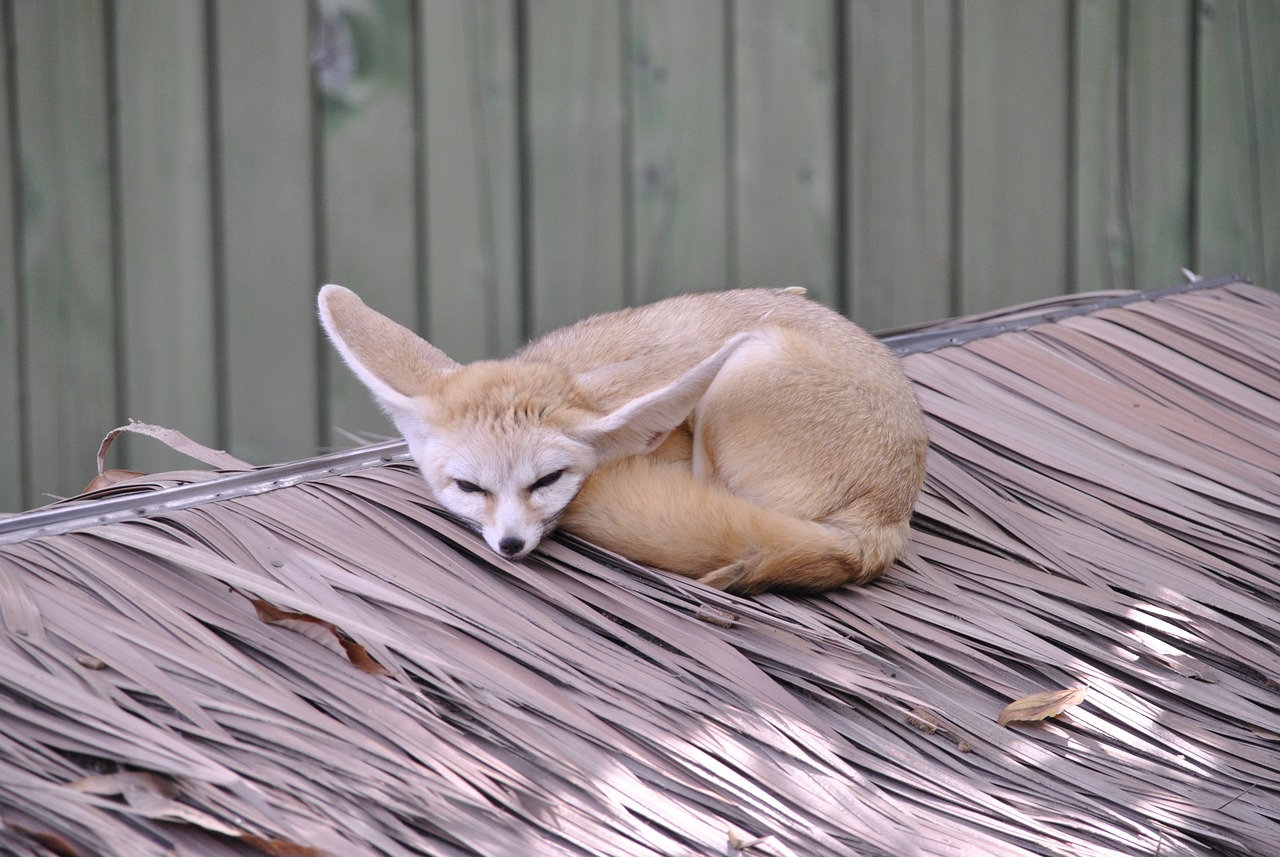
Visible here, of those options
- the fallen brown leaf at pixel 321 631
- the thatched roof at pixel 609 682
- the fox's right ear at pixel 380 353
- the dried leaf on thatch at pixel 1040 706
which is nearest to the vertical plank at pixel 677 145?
the fox's right ear at pixel 380 353

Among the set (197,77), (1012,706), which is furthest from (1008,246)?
(197,77)

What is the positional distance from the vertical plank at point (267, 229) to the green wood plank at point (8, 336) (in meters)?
0.53

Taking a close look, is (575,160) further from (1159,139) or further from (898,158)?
(1159,139)

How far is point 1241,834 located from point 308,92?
2762 mm

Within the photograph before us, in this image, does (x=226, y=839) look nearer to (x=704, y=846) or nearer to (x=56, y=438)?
(x=704, y=846)

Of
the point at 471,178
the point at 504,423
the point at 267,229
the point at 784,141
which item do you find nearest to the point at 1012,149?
the point at 784,141

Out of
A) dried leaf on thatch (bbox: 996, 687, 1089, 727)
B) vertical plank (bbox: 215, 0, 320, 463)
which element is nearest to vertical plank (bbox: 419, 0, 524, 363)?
vertical plank (bbox: 215, 0, 320, 463)

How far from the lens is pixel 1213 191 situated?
146 inches

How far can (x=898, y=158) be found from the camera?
3482 mm

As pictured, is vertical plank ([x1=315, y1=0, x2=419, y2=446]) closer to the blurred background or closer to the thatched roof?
the blurred background

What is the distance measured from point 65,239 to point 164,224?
0.84ft

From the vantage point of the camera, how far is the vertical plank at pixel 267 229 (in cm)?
300

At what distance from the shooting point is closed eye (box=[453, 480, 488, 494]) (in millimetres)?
2102

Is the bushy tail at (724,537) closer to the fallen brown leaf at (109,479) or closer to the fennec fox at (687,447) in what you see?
the fennec fox at (687,447)
